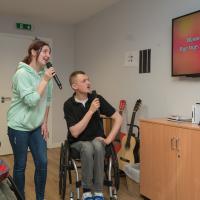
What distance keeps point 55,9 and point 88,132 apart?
2.50 meters

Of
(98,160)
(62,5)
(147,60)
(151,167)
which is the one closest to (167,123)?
(151,167)

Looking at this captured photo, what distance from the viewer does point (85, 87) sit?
2287 millimetres

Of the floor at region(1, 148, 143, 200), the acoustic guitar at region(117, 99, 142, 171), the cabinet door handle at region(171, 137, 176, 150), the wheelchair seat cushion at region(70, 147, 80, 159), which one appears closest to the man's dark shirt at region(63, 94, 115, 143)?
the wheelchair seat cushion at region(70, 147, 80, 159)

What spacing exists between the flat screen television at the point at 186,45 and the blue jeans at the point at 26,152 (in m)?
1.48

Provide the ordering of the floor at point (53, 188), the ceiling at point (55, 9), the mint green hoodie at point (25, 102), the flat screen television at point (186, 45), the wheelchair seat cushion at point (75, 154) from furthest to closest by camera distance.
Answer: the ceiling at point (55, 9) < the floor at point (53, 188) < the flat screen television at point (186, 45) < the wheelchair seat cushion at point (75, 154) < the mint green hoodie at point (25, 102)

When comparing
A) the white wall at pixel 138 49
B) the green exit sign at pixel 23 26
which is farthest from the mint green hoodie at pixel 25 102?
the green exit sign at pixel 23 26

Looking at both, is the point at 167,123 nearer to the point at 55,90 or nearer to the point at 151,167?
A: the point at 151,167

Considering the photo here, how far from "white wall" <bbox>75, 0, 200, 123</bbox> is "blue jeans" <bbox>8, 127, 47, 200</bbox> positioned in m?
1.48

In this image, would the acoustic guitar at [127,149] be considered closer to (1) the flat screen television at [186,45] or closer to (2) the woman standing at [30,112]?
(1) the flat screen television at [186,45]

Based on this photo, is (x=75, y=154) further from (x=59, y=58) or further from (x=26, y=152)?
→ (x=59, y=58)

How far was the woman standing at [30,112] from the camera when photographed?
1903 millimetres

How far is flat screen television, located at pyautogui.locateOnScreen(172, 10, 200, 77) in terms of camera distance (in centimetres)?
245

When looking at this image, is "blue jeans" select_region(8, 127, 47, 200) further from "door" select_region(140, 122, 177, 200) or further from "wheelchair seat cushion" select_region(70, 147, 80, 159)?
"door" select_region(140, 122, 177, 200)

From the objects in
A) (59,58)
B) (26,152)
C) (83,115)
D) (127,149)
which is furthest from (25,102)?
(59,58)
